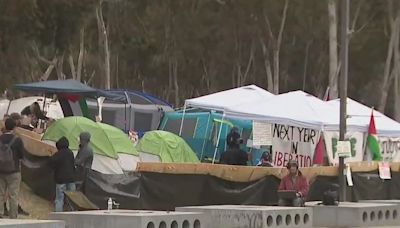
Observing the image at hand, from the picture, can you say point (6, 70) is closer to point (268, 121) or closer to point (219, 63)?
point (268, 121)

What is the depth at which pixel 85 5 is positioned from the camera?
73.9 ft

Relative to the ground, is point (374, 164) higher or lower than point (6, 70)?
lower

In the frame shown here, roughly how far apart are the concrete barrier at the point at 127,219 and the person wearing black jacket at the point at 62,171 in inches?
72.0

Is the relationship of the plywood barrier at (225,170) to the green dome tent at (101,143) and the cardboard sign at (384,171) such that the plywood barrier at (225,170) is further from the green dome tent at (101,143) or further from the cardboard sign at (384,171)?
the cardboard sign at (384,171)

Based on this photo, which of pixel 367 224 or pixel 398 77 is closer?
pixel 367 224

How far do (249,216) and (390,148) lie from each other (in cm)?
1322

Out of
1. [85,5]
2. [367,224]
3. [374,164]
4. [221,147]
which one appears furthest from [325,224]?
[221,147]

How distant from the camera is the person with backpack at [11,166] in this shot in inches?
645

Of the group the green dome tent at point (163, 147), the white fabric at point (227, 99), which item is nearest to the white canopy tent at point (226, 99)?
the white fabric at point (227, 99)

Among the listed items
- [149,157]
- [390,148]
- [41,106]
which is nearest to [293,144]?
[390,148]

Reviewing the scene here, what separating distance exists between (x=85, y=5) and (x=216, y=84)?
4170 cm

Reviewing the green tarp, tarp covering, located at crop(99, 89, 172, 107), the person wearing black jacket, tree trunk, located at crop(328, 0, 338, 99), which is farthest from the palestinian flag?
tree trunk, located at crop(328, 0, 338, 99)

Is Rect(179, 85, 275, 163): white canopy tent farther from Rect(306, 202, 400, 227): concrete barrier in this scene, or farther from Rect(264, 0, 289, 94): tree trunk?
Rect(264, 0, 289, 94): tree trunk

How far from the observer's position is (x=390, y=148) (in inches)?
1187
